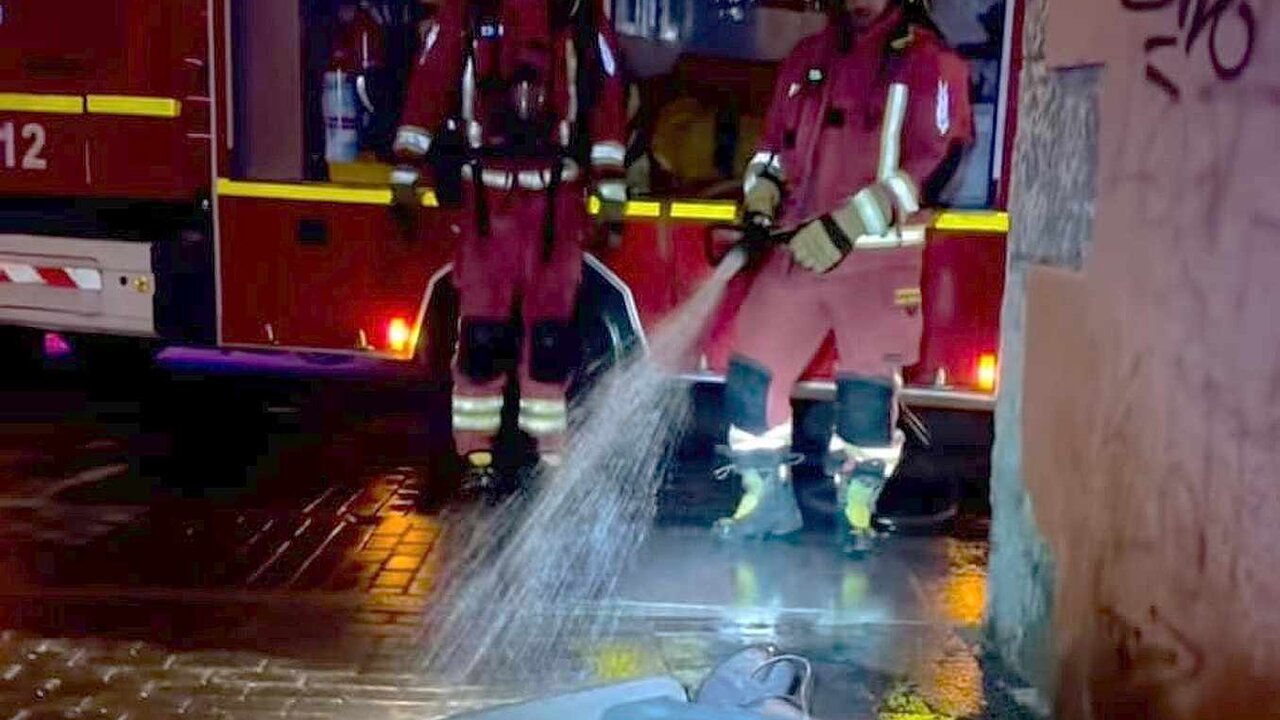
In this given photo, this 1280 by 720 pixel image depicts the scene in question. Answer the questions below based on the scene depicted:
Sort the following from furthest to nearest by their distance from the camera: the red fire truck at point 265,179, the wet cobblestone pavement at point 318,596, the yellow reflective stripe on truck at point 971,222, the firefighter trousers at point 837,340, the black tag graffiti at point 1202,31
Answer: the red fire truck at point 265,179
the yellow reflective stripe on truck at point 971,222
the firefighter trousers at point 837,340
the wet cobblestone pavement at point 318,596
the black tag graffiti at point 1202,31

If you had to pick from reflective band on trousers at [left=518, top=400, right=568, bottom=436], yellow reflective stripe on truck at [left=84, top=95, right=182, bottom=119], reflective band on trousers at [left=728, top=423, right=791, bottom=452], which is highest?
yellow reflective stripe on truck at [left=84, top=95, right=182, bottom=119]

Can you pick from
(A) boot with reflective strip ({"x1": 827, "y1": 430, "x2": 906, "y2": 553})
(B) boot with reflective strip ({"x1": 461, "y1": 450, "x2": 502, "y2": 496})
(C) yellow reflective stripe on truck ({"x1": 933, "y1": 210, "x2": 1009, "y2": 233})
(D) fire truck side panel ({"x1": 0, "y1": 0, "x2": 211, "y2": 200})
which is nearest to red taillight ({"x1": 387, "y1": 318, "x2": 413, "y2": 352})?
(B) boot with reflective strip ({"x1": 461, "y1": 450, "x2": 502, "y2": 496})

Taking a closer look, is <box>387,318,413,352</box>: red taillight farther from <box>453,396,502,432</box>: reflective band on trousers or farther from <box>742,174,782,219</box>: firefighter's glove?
<box>742,174,782,219</box>: firefighter's glove

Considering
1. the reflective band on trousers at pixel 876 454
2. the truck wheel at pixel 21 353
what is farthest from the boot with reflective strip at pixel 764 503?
the truck wheel at pixel 21 353

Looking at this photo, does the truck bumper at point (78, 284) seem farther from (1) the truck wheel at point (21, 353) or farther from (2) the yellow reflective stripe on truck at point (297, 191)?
(1) the truck wheel at point (21, 353)

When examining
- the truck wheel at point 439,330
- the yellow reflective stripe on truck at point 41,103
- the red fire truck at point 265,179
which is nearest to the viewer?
the red fire truck at point 265,179

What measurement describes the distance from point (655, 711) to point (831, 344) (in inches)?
177

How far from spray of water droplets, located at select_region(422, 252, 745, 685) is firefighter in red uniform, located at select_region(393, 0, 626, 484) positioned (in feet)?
1.96

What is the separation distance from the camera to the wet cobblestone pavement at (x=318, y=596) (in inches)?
177

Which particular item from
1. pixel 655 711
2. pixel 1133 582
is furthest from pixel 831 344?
pixel 655 711

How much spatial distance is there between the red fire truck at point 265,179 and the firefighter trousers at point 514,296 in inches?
13.5

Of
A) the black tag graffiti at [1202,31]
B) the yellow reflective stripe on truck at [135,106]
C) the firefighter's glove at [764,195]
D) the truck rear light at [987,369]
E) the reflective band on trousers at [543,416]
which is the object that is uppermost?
the black tag graffiti at [1202,31]

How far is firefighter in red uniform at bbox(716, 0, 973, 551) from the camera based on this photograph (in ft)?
18.9

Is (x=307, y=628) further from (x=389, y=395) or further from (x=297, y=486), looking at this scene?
(x=389, y=395)
